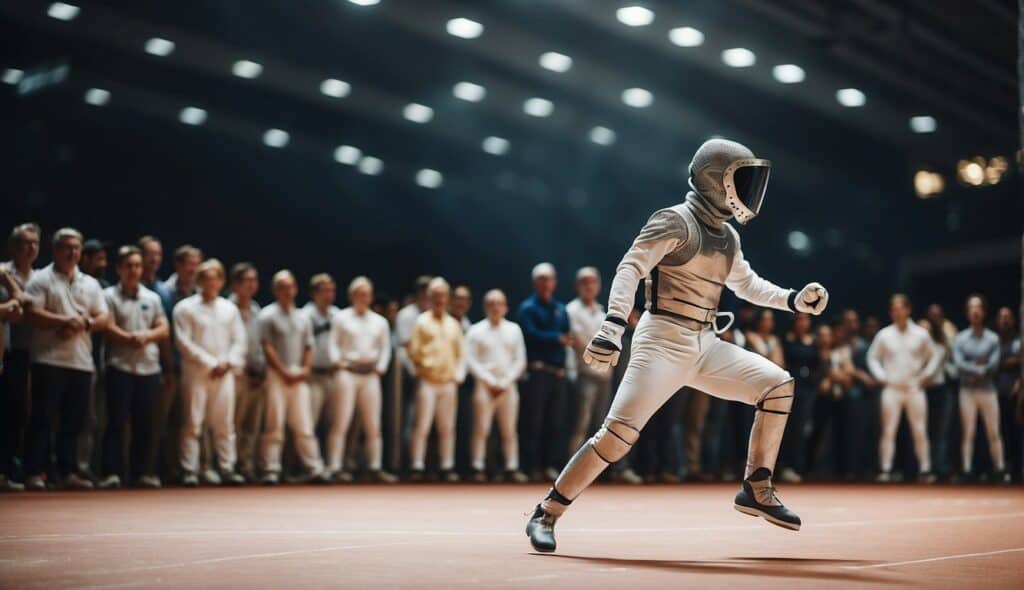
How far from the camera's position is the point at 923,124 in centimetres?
2214

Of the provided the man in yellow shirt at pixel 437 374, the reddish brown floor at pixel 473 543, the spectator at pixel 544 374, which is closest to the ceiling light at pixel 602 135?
the spectator at pixel 544 374

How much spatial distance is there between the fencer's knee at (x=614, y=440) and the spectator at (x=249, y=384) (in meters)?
6.89

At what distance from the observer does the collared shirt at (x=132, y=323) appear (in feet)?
36.8

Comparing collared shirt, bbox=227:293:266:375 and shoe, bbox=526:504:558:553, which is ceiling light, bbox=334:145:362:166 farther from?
shoe, bbox=526:504:558:553

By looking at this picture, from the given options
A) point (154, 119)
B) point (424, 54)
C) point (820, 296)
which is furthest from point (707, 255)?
point (154, 119)

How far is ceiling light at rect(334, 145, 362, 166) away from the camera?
23.8m

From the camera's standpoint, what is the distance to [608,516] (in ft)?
27.8

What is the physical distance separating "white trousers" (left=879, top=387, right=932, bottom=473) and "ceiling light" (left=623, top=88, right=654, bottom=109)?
23.3 ft

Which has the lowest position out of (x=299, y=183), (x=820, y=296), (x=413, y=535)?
(x=413, y=535)

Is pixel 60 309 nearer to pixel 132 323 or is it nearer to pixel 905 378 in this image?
pixel 132 323

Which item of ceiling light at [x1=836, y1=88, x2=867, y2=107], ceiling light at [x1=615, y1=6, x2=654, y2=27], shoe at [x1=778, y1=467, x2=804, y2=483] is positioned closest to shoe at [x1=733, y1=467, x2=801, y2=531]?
shoe at [x1=778, y1=467, x2=804, y2=483]

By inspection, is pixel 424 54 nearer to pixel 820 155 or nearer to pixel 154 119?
pixel 154 119

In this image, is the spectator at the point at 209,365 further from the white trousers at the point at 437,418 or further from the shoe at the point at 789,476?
the shoe at the point at 789,476

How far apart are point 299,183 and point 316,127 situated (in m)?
1.98
